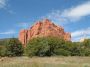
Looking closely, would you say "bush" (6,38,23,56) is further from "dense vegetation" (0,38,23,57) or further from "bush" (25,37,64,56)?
"bush" (25,37,64,56)

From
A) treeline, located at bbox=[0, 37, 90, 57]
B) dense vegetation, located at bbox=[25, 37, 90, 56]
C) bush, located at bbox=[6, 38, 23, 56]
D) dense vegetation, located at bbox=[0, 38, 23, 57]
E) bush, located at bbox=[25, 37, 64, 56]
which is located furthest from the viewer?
bush, located at bbox=[6, 38, 23, 56]

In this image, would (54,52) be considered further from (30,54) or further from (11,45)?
(11,45)

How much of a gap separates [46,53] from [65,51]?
288 inches

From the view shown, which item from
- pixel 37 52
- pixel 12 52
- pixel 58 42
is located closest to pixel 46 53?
pixel 37 52

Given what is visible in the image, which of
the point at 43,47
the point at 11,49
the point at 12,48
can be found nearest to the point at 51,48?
the point at 43,47

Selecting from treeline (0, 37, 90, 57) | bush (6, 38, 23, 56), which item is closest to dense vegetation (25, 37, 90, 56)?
treeline (0, 37, 90, 57)

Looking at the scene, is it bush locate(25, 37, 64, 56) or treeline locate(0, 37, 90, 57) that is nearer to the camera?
bush locate(25, 37, 64, 56)

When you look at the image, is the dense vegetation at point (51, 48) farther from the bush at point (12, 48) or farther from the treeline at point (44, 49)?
the bush at point (12, 48)

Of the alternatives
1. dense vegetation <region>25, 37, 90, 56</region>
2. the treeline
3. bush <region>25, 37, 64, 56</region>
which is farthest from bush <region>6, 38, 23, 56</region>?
bush <region>25, 37, 64, 56</region>

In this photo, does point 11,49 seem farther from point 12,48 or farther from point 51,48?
point 51,48

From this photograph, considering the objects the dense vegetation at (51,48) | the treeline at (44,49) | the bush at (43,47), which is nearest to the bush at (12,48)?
the treeline at (44,49)

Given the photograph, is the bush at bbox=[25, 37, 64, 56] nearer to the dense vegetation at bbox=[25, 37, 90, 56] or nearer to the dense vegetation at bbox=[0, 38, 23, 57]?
the dense vegetation at bbox=[25, 37, 90, 56]

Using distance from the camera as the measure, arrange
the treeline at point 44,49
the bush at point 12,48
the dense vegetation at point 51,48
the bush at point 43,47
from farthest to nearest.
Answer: the bush at point 12,48 < the treeline at point 44,49 < the dense vegetation at point 51,48 < the bush at point 43,47

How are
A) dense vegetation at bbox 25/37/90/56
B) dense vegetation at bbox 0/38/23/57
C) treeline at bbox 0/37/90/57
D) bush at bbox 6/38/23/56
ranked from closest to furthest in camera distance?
dense vegetation at bbox 25/37/90/56
treeline at bbox 0/37/90/57
dense vegetation at bbox 0/38/23/57
bush at bbox 6/38/23/56
